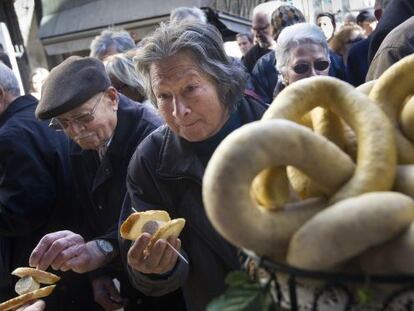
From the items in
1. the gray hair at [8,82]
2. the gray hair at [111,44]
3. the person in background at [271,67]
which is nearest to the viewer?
the gray hair at [8,82]

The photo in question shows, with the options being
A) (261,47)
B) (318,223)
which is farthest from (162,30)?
(261,47)

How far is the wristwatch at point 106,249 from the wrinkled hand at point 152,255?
608mm

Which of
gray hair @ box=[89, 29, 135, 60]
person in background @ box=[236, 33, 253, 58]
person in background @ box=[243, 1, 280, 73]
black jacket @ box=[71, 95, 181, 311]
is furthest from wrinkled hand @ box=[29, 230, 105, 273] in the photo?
person in background @ box=[236, 33, 253, 58]

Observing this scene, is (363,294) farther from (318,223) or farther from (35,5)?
(35,5)

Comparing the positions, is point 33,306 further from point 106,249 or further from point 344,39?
point 344,39

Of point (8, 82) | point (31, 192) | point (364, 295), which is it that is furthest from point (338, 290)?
point (8, 82)

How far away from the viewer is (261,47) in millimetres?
3762

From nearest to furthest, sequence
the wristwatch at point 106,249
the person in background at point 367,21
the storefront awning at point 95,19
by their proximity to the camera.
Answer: the wristwatch at point 106,249 < the person in background at point 367,21 < the storefront awning at point 95,19

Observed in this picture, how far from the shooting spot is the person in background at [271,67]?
3.09m

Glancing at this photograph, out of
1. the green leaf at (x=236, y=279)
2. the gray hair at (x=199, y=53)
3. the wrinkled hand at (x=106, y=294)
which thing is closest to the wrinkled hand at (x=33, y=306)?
the wrinkled hand at (x=106, y=294)

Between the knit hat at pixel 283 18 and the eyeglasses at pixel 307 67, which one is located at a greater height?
the eyeglasses at pixel 307 67

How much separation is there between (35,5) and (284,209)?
12144mm

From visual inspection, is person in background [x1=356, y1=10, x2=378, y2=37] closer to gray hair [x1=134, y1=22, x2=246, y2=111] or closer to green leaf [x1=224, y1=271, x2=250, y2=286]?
gray hair [x1=134, y1=22, x2=246, y2=111]

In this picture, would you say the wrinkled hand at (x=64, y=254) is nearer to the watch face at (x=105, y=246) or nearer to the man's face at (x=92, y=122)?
the watch face at (x=105, y=246)
